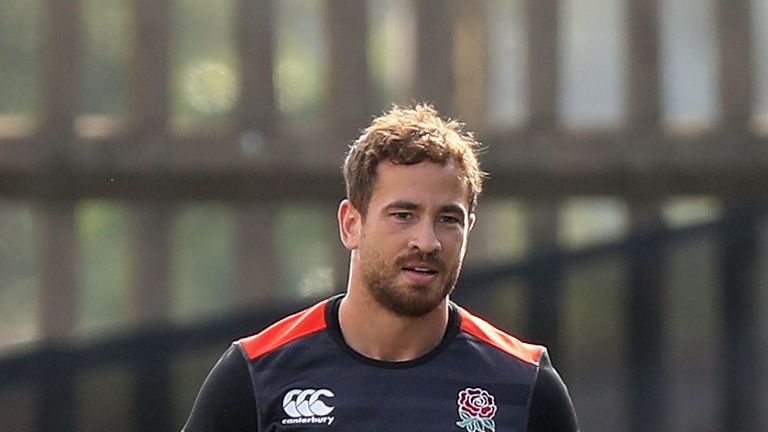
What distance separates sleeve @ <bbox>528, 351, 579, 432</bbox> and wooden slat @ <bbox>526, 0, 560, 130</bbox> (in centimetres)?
119

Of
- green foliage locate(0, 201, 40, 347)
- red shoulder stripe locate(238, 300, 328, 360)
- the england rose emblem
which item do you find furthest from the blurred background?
the england rose emblem

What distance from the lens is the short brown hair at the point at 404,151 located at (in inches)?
87.0

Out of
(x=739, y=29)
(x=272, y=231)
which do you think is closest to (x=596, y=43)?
(x=739, y=29)

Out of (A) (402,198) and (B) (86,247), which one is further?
(B) (86,247)

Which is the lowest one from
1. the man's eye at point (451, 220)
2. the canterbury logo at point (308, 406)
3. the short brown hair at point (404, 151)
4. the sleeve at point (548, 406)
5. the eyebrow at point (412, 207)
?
the sleeve at point (548, 406)

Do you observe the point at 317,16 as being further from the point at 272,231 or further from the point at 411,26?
the point at 272,231

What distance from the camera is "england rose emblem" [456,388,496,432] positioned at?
87.4 inches

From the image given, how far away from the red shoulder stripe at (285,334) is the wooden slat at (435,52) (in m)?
1.17

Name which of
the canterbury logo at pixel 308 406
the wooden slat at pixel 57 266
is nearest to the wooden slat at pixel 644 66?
the wooden slat at pixel 57 266

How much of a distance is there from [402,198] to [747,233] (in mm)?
1490

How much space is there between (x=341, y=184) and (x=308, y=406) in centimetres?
125

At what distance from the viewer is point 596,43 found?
347cm

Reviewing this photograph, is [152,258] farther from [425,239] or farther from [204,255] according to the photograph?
[425,239]

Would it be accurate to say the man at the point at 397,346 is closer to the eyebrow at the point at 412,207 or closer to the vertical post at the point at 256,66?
the eyebrow at the point at 412,207
